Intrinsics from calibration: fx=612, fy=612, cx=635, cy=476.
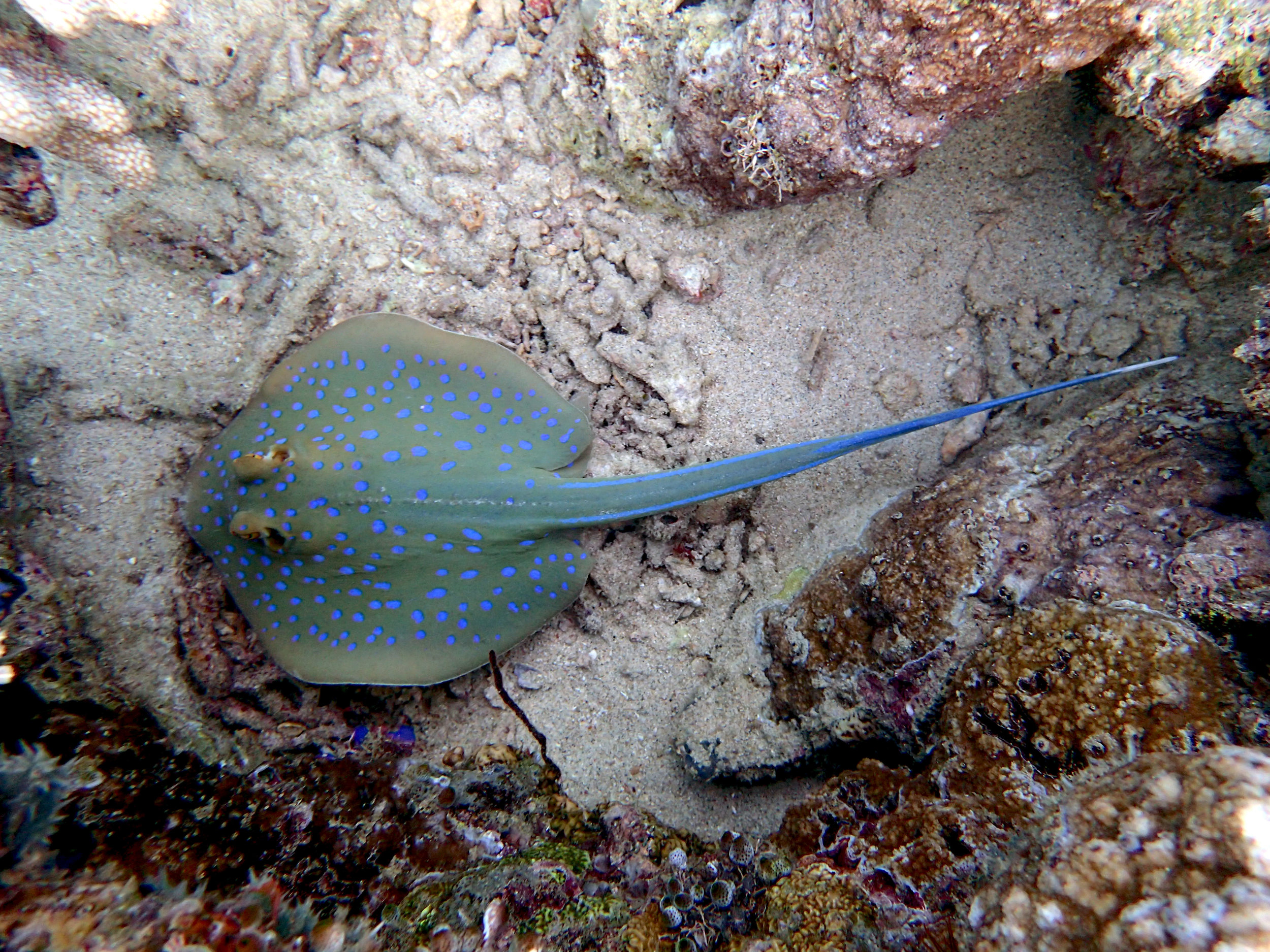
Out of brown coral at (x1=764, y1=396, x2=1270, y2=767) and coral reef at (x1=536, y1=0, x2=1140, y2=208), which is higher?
coral reef at (x1=536, y1=0, x2=1140, y2=208)

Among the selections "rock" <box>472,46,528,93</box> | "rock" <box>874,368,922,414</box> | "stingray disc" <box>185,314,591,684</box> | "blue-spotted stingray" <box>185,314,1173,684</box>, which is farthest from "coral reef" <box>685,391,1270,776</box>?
"rock" <box>472,46,528,93</box>

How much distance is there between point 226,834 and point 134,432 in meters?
2.49

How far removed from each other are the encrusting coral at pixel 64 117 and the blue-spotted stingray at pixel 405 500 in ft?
4.96

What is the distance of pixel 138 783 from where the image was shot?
262cm

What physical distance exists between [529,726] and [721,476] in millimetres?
1676

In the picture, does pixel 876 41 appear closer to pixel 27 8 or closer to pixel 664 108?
pixel 664 108

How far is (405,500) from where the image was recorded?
3.74 m

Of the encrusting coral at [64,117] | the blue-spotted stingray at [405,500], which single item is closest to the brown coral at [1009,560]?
the blue-spotted stingray at [405,500]

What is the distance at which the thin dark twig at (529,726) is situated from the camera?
123 inches

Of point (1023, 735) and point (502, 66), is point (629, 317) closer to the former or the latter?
point (502, 66)

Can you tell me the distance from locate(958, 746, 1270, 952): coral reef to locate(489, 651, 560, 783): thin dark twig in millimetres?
2049

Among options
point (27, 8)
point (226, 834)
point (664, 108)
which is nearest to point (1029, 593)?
point (664, 108)

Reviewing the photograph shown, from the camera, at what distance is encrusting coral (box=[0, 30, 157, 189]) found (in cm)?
337

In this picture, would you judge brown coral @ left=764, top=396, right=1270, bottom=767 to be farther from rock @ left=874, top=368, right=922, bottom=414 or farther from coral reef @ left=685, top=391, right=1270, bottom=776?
rock @ left=874, top=368, right=922, bottom=414
